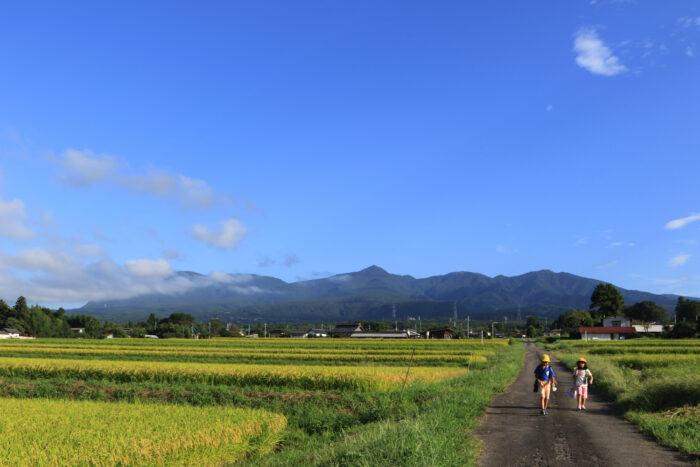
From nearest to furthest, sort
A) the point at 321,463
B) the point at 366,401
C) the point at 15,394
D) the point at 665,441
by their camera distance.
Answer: the point at 321,463 → the point at 665,441 → the point at 366,401 → the point at 15,394

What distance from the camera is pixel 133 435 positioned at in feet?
41.3

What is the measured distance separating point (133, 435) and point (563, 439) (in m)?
10.9

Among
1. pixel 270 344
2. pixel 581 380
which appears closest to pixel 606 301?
pixel 270 344

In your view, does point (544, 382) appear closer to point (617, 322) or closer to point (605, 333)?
point (605, 333)

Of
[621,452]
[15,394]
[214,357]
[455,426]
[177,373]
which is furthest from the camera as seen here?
[214,357]

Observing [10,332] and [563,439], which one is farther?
[10,332]

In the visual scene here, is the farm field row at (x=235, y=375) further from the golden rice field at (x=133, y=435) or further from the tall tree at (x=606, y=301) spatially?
the tall tree at (x=606, y=301)

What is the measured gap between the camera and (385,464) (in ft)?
26.7

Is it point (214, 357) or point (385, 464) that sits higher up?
point (385, 464)

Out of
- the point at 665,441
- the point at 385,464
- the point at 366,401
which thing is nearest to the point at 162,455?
the point at 385,464

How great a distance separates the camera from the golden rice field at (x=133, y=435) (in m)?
11.1

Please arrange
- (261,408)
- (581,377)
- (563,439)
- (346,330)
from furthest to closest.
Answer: (346,330) < (261,408) < (581,377) < (563,439)

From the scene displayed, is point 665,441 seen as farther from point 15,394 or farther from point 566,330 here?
point 566,330

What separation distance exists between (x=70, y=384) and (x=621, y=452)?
80.0 ft
